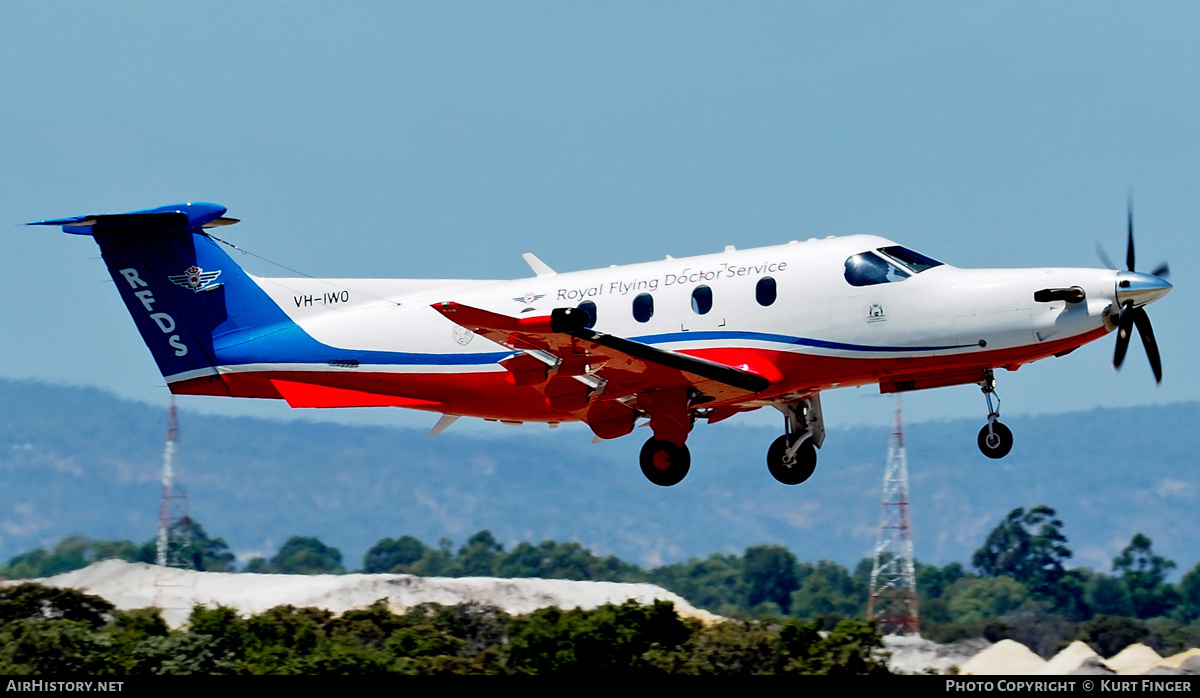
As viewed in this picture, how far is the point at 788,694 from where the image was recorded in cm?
1988

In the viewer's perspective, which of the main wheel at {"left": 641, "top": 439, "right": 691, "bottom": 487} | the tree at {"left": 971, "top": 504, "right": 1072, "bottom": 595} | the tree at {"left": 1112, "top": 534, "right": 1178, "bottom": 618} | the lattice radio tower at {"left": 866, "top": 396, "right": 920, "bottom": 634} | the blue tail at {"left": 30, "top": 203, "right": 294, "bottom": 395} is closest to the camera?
the main wheel at {"left": 641, "top": 439, "right": 691, "bottom": 487}

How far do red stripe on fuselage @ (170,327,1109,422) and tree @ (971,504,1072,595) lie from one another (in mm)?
71684

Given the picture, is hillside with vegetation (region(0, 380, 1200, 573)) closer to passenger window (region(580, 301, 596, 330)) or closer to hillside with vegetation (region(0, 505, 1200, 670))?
hillside with vegetation (region(0, 505, 1200, 670))

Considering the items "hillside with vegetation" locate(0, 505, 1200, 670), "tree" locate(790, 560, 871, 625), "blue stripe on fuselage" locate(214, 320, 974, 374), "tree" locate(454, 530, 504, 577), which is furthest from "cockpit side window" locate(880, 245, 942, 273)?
"tree" locate(790, 560, 871, 625)

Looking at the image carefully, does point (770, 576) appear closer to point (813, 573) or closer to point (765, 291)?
point (813, 573)

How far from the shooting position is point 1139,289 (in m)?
22.1

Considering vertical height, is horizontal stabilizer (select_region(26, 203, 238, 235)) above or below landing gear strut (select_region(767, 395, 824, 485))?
above

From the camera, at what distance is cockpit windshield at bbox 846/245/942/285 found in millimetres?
23047

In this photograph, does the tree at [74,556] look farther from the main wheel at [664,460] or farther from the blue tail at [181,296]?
the main wheel at [664,460]

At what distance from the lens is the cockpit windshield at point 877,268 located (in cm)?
2305

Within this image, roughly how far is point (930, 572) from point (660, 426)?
74635 millimetres

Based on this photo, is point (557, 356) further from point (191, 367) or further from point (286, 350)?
point (191, 367)

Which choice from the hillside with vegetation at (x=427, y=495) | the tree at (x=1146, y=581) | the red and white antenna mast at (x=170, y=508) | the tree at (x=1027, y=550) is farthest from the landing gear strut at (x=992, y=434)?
the hillside with vegetation at (x=427, y=495)

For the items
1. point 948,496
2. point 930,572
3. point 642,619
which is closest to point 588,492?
point 948,496
